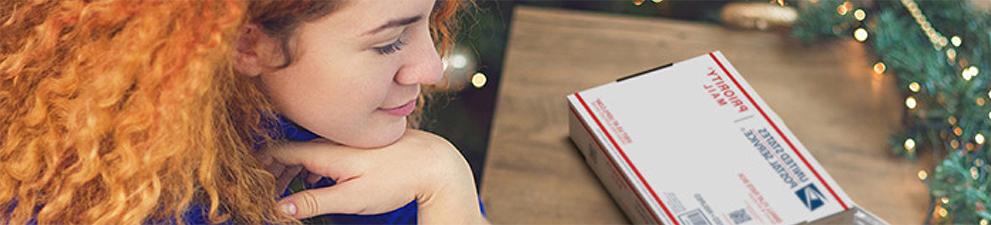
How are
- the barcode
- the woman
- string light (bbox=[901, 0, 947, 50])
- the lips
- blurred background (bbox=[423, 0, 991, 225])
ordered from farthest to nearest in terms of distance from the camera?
string light (bbox=[901, 0, 947, 50])
blurred background (bbox=[423, 0, 991, 225])
the barcode
the lips
the woman

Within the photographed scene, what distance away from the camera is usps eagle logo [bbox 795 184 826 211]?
0.92 metres

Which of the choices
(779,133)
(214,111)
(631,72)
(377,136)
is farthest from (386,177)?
(631,72)

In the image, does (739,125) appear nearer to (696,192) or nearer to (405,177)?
(696,192)

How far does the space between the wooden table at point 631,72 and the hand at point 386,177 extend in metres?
0.26

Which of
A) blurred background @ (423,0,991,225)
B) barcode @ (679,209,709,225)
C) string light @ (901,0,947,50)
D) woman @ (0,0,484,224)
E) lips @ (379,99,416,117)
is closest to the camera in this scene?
woman @ (0,0,484,224)

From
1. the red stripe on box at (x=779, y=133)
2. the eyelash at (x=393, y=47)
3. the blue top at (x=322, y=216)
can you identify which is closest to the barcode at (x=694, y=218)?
the red stripe on box at (x=779, y=133)

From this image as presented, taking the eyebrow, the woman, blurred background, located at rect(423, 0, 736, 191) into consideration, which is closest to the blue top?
the woman

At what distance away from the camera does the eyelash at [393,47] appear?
683 mm

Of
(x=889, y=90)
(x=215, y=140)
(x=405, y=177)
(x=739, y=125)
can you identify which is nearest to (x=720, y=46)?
(x=889, y=90)

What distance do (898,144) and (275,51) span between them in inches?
27.9

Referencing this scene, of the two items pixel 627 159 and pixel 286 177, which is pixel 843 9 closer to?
pixel 627 159

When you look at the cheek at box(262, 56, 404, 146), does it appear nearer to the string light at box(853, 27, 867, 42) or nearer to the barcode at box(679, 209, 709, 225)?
the barcode at box(679, 209, 709, 225)

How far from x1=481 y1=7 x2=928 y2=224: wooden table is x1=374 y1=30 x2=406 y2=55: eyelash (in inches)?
15.2

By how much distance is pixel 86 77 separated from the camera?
67 cm
